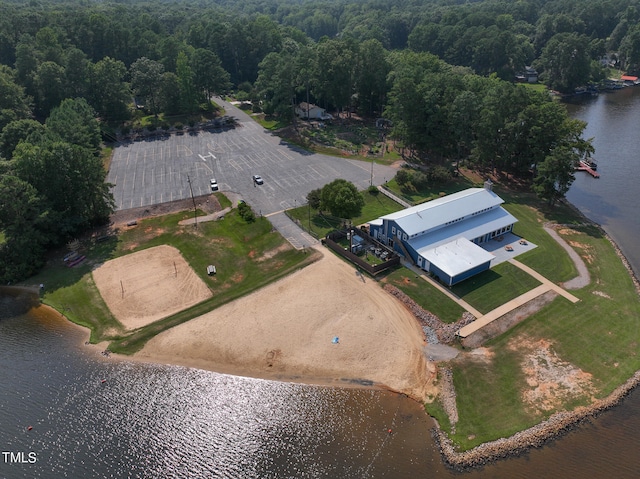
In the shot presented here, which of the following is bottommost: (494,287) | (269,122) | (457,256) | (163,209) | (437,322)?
(163,209)

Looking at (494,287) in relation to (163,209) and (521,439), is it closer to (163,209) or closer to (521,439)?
(521,439)

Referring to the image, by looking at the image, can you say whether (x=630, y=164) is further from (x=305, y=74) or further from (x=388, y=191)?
(x=305, y=74)

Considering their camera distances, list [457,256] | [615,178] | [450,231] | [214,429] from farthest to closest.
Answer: [615,178]
[450,231]
[457,256]
[214,429]

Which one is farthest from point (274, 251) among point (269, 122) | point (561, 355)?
Result: point (269, 122)

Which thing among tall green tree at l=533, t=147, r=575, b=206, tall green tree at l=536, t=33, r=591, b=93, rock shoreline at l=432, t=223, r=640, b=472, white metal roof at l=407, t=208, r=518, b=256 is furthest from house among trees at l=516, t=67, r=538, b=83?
rock shoreline at l=432, t=223, r=640, b=472

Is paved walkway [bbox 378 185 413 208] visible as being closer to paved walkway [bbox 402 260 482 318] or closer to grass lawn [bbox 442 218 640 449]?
paved walkway [bbox 402 260 482 318]

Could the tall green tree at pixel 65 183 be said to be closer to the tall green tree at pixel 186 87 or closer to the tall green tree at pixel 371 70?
the tall green tree at pixel 186 87
